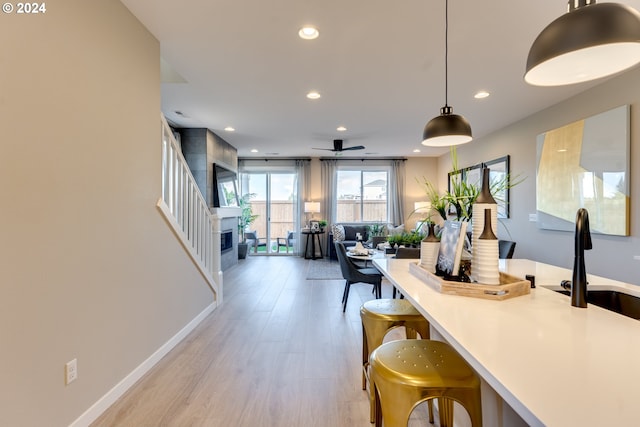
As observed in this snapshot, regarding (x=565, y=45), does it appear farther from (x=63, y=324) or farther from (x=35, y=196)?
(x=63, y=324)

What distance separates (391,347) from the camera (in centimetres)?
136

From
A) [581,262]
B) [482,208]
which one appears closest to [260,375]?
[482,208]

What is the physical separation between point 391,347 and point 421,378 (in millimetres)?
240

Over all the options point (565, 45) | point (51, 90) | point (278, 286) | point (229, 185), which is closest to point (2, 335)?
point (51, 90)

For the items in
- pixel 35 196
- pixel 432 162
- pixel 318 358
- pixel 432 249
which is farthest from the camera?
pixel 432 162

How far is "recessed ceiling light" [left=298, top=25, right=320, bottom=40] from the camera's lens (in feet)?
7.86

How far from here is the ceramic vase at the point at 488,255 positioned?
1.42m

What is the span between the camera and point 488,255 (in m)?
1.44

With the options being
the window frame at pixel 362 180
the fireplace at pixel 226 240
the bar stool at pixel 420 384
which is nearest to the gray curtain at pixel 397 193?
the window frame at pixel 362 180

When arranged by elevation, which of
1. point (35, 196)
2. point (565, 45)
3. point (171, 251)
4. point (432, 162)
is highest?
point (432, 162)

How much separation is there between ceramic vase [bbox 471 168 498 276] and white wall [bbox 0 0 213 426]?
2.14 metres

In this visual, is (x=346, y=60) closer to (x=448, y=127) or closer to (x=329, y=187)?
(x=448, y=127)

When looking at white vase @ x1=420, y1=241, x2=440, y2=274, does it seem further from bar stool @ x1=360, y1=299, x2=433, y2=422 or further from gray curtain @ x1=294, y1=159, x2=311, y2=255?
gray curtain @ x1=294, y1=159, x2=311, y2=255

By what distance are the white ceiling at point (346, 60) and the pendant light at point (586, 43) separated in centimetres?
117
